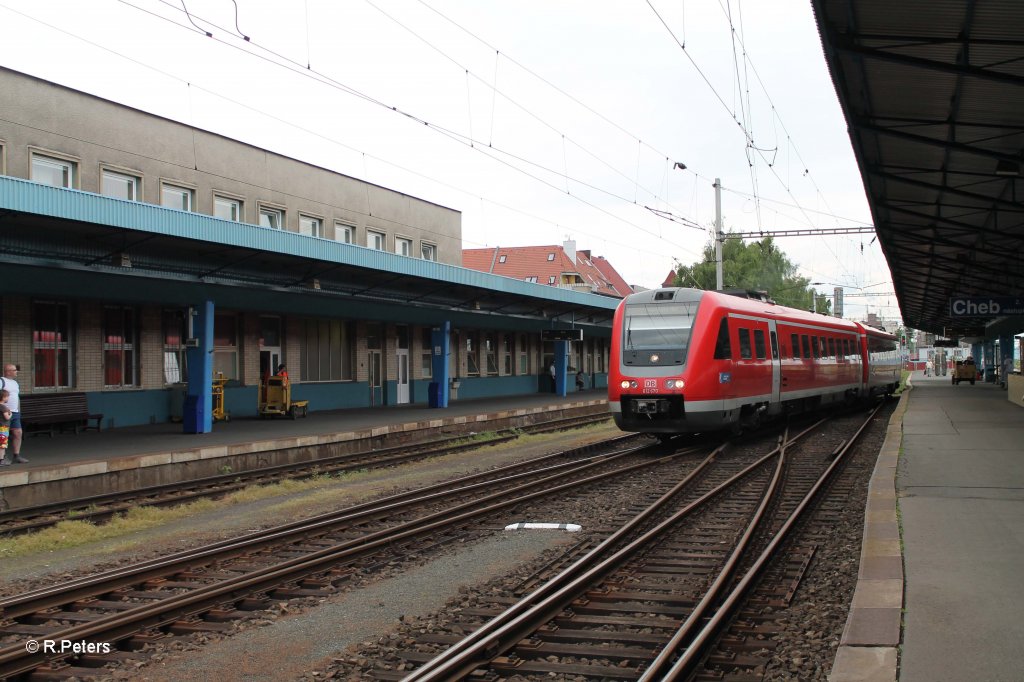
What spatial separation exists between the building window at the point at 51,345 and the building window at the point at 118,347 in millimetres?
935

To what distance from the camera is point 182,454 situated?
14.9 m

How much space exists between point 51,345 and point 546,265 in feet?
174

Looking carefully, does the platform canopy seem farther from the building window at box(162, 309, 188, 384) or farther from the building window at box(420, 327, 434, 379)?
the building window at box(420, 327, 434, 379)

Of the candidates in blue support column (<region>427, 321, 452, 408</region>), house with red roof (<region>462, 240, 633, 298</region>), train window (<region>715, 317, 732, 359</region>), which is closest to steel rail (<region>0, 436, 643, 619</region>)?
train window (<region>715, 317, 732, 359</region>)

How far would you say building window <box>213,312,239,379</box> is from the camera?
22859 mm

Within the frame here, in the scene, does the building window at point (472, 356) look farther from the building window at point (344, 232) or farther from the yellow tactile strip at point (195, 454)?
the yellow tactile strip at point (195, 454)

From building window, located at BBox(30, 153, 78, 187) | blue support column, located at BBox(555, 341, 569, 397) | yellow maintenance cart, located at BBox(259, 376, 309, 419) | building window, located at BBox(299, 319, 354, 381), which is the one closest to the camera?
building window, located at BBox(30, 153, 78, 187)

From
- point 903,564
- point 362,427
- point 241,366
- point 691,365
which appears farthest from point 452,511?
point 241,366

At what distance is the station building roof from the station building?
4 centimetres

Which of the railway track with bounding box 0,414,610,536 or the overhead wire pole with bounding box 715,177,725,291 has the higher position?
the overhead wire pole with bounding box 715,177,725,291

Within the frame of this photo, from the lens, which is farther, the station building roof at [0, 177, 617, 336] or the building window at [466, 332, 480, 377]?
the building window at [466, 332, 480, 377]

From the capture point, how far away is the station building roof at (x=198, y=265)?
14.2 metres

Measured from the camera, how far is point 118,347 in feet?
66.2

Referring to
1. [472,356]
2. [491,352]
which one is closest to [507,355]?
[491,352]
